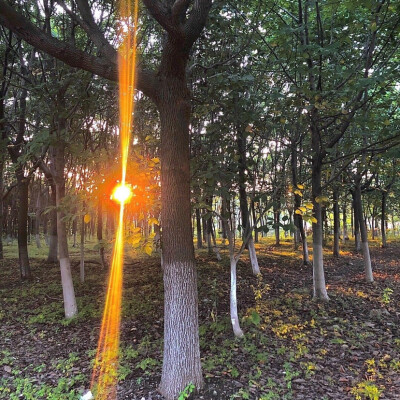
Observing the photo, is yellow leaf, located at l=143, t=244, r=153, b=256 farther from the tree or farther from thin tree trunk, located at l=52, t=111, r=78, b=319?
thin tree trunk, located at l=52, t=111, r=78, b=319

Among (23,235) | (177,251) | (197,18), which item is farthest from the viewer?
(23,235)

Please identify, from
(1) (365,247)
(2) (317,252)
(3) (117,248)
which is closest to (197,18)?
(3) (117,248)

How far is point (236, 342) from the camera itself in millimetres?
5074

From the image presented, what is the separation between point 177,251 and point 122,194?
107cm

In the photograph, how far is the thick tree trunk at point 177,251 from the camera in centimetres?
362

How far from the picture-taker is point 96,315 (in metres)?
6.69

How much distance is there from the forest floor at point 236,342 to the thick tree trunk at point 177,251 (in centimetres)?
35

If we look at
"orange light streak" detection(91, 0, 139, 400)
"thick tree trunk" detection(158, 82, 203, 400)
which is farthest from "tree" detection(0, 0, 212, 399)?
"orange light streak" detection(91, 0, 139, 400)

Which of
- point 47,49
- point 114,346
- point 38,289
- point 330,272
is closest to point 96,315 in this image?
point 114,346

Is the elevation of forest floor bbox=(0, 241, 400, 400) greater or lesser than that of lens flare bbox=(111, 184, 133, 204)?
lesser

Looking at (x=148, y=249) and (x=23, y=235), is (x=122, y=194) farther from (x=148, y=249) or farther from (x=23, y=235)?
(x=23, y=235)

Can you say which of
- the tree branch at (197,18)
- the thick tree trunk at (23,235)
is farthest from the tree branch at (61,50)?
the thick tree trunk at (23,235)

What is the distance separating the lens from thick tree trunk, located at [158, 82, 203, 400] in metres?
3.62

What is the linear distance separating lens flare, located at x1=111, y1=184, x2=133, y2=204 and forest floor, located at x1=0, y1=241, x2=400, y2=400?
7.48 feet
